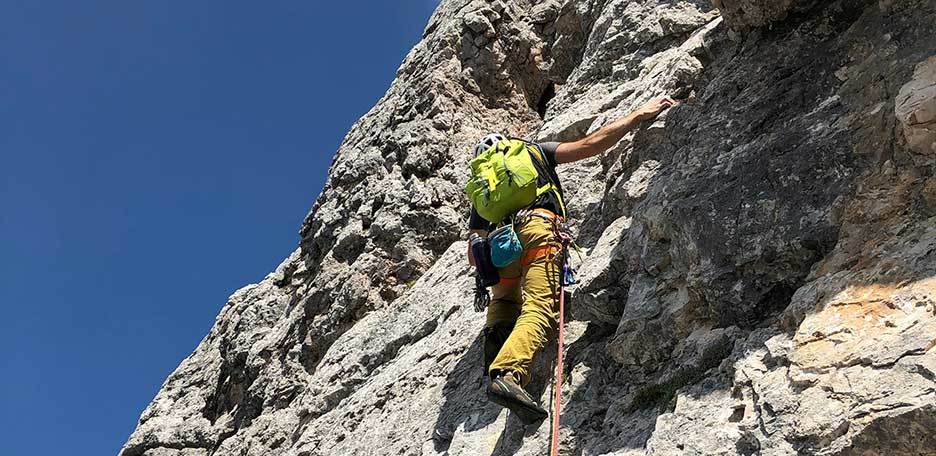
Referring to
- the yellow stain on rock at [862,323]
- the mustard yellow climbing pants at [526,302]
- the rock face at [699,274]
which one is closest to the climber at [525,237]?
the mustard yellow climbing pants at [526,302]

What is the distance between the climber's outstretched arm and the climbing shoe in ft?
8.18

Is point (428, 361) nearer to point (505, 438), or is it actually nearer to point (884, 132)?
point (505, 438)

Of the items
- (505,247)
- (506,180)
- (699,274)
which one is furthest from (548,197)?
(699,274)

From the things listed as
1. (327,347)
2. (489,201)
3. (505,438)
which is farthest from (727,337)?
(327,347)

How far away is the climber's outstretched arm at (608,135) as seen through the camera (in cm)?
779

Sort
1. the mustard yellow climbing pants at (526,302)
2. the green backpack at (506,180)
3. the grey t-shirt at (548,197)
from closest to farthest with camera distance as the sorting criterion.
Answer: the mustard yellow climbing pants at (526,302), the green backpack at (506,180), the grey t-shirt at (548,197)

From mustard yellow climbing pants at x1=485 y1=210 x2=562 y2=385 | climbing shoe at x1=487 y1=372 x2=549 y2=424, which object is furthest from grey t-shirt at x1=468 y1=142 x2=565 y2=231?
climbing shoe at x1=487 y1=372 x2=549 y2=424

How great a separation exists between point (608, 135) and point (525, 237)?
130 centimetres

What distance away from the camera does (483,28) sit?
1496 cm

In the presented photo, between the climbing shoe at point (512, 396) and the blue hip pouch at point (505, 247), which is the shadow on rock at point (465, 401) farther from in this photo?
the blue hip pouch at point (505, 247)

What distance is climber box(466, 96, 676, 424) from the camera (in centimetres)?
680

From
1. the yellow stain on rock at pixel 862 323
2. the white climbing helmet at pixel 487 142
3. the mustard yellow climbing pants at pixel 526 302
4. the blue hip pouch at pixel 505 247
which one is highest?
the white climbing helmet at pixel 487 142

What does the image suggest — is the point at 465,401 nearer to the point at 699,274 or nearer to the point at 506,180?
the point at 506,180

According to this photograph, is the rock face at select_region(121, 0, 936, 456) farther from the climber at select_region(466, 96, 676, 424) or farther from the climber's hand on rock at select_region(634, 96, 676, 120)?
the climber at select_region(466, 96, 676, 424)
